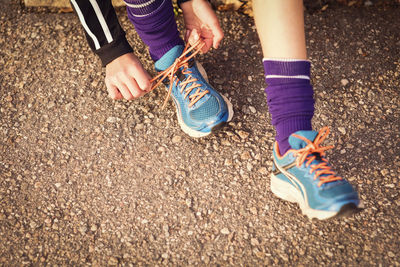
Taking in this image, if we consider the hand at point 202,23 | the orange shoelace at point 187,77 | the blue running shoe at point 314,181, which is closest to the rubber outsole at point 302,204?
the blue running shoe at point 314,181

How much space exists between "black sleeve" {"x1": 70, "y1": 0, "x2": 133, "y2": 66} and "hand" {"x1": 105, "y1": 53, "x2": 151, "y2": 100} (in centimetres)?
4

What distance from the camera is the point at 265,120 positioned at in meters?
1.72

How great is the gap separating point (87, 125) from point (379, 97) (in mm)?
1539

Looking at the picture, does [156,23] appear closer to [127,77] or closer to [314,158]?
[127,77]

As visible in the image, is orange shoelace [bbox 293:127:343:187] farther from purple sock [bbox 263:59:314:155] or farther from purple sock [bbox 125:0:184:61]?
purple sock [bbox 125:0:184:61]

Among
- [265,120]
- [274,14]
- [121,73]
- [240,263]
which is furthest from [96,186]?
[274,14]

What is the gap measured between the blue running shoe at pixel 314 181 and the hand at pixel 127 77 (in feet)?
2.36

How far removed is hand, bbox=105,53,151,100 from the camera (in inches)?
61.2

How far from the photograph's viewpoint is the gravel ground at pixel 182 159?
4.72 feet

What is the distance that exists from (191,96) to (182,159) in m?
0.31

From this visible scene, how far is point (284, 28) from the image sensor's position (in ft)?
4.42

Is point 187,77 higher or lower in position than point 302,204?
higher

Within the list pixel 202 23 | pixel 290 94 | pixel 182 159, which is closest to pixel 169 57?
pixel 202 23

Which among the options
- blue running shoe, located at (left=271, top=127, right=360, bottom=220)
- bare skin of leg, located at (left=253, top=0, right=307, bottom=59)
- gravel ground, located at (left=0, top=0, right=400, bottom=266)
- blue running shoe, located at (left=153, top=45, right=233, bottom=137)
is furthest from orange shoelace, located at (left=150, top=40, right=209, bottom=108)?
blue running shoe, located at (left=271, top=127, right=360, bottom=220)
